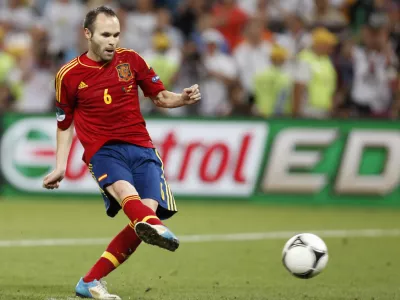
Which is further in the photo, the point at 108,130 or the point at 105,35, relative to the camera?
the point at 108,130

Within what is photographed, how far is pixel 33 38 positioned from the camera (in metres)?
16.6

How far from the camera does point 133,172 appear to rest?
725cm

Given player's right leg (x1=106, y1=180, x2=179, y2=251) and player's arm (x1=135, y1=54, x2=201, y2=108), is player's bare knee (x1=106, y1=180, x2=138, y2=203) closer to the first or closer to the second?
player's right leg (x1=106, y1=180, x2=179, y2=251)

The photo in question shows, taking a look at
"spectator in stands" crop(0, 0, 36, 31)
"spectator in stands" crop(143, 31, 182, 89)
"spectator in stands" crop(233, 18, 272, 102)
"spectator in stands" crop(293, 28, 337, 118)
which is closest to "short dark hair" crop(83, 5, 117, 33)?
"spectator in stands" crop(143, 31, 182, 89)

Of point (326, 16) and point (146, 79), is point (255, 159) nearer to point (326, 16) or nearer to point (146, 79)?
point (326, 16)

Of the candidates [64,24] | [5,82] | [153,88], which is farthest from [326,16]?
[153,88]

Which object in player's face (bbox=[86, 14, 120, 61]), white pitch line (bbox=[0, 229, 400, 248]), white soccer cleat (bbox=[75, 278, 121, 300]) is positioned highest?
player's face (bbox=[86, 14, 120, 61])

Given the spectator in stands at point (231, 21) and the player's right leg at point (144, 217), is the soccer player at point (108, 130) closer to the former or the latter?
the player's right leg at point (144, 217)

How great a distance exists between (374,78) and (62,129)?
34.4ft

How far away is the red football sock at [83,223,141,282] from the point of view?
7234 millimetres

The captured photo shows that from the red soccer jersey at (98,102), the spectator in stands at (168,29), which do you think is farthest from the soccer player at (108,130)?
the spectator in stands at (168,29)

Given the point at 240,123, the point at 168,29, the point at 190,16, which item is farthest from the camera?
the point at 190,16

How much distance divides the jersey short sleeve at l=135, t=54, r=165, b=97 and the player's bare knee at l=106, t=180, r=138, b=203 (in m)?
0.94

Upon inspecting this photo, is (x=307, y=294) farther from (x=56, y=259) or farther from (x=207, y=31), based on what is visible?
(x=207, y=31)
